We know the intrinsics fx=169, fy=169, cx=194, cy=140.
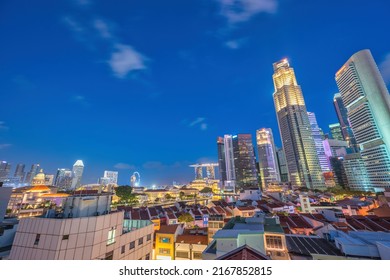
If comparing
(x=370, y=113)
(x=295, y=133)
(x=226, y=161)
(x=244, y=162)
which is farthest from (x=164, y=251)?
(x=226, y=161)

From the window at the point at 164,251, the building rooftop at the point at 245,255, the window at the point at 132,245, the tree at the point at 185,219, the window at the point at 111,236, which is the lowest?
the window at the point at 164,251

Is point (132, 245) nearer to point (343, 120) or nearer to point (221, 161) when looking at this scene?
point (221, 161)

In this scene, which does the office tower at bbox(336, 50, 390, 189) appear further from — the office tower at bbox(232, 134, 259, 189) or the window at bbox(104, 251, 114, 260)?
the window at bbox(104, 251, 114, 260)

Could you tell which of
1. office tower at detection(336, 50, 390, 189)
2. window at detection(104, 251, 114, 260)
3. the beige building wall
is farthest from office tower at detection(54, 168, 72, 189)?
office tower at detection(336, 50, 390, 189)

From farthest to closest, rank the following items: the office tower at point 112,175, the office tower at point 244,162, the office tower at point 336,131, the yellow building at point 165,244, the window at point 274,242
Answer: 1. the office tower at point 112,175
2. the office tower at point 336,131
3. the office tower at point 244,162
4. the yellow building at point 165,244
5. the window at point 274,242

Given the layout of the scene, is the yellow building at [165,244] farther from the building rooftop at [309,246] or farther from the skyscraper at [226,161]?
the skyscraper at [226,161]

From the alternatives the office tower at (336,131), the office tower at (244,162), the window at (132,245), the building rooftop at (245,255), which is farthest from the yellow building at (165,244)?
the office tower at (336,131)

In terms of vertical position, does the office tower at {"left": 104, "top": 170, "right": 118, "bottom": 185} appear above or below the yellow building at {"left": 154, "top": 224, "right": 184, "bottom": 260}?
above
